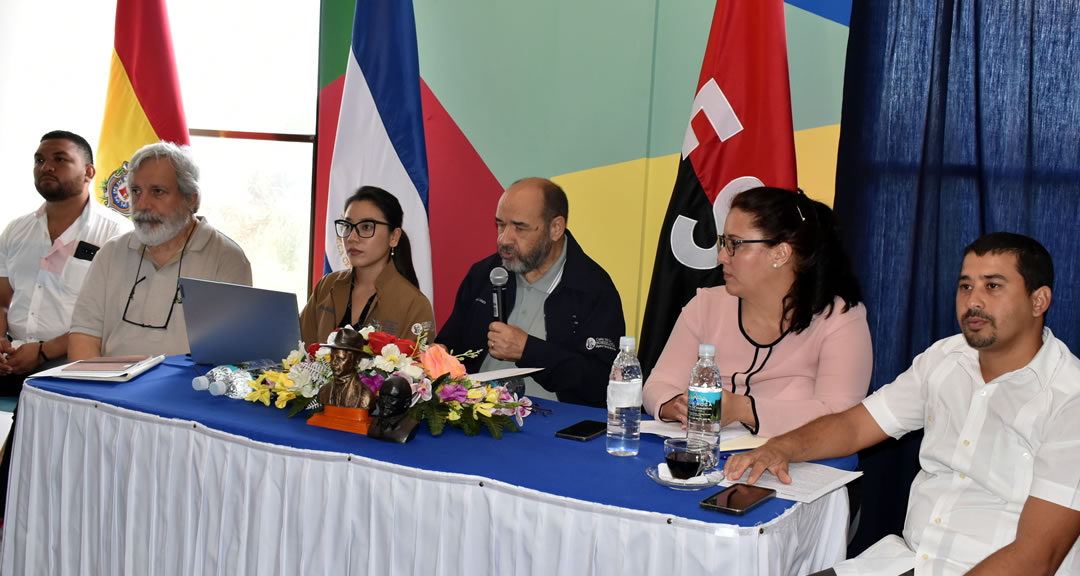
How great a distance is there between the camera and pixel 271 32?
4883mm

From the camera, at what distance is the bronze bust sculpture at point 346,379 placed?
2.13 meters

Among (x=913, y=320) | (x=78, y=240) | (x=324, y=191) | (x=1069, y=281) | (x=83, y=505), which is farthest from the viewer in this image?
(x=324, y=191)

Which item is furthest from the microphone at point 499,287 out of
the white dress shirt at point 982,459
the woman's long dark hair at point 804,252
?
the white dress shirt at point 982,459

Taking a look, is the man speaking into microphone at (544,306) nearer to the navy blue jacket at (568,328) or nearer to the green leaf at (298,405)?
the navy blue jacket at (568,328)

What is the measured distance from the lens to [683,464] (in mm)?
1706

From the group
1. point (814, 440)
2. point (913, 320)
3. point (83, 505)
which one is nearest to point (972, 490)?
point (814, 440)

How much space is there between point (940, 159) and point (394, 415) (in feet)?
7.61

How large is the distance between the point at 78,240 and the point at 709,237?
3.05 metres

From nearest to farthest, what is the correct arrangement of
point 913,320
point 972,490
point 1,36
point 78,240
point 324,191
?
point 972,490
point 913,320
point 78,240
point 324,191
point 1,36

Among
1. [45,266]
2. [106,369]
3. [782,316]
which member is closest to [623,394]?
[782,316]

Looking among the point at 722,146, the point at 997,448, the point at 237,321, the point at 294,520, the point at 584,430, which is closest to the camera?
the point at 997,448

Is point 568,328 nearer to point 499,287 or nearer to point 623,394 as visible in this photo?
point 499,287

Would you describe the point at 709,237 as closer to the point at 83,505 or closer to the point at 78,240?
the point at 83,505

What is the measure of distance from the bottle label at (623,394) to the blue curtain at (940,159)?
1577 millimetres
